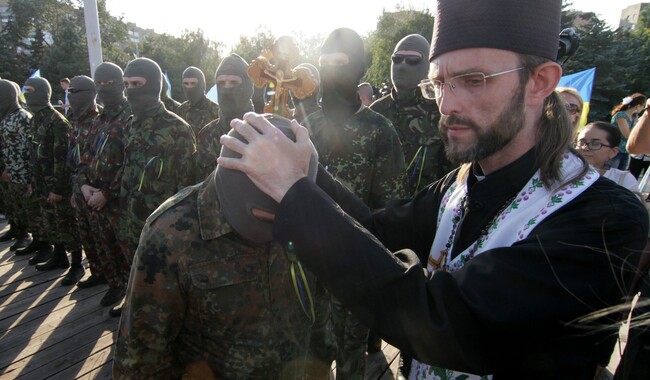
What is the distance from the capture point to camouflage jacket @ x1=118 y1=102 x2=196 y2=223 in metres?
3.60

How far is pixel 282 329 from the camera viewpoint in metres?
1.68

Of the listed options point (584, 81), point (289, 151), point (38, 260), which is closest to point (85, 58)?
point (38, 260)

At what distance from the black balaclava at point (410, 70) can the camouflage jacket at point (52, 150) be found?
4.28 meters

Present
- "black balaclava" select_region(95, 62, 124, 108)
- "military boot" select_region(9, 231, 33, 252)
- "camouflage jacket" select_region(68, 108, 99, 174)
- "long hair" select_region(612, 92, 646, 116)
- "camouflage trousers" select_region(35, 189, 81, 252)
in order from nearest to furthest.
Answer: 1. "black balaclava" select_region(95, 62, 124, 108)
2. "camouflage jacket" select_region(68, 108, 99, 174)
3. "camouflage trousers" select_region(35, 189, 81, 252)
4. "military boot" select_region(9, 231, 33, 252)
5. "long hair" select_region(612, 92, 646, 116)

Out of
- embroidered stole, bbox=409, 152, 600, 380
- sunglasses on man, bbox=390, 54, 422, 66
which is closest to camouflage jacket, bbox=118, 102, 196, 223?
sunglasses on man, bbox=390, 54, 422, 66

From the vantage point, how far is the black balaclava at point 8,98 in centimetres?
552

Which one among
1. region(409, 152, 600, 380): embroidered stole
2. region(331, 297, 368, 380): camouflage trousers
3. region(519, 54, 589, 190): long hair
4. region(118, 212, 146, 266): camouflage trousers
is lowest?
region(331, 297, 368, 380): camouflage trousers

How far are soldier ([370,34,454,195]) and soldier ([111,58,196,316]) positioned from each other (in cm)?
210

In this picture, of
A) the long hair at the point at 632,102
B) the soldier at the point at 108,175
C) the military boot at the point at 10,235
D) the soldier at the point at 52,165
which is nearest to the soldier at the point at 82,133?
the soldier at the point at 108,175

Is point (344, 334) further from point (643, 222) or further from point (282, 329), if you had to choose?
point (643, 222)

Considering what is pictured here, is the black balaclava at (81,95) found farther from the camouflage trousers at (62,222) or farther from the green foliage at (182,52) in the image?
the green foliage at (182,52)

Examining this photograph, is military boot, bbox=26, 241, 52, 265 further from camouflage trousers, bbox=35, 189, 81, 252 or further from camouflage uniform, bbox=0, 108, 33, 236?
camouflage trousers, bbox=35, 189, 81, 252

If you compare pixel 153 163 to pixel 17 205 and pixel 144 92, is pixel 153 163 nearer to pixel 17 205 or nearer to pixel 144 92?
pixel 144 92

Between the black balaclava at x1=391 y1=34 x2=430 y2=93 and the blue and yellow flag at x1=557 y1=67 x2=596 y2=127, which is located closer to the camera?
the black balaclava at x1=391 y1=34 x2=430 y2=93
